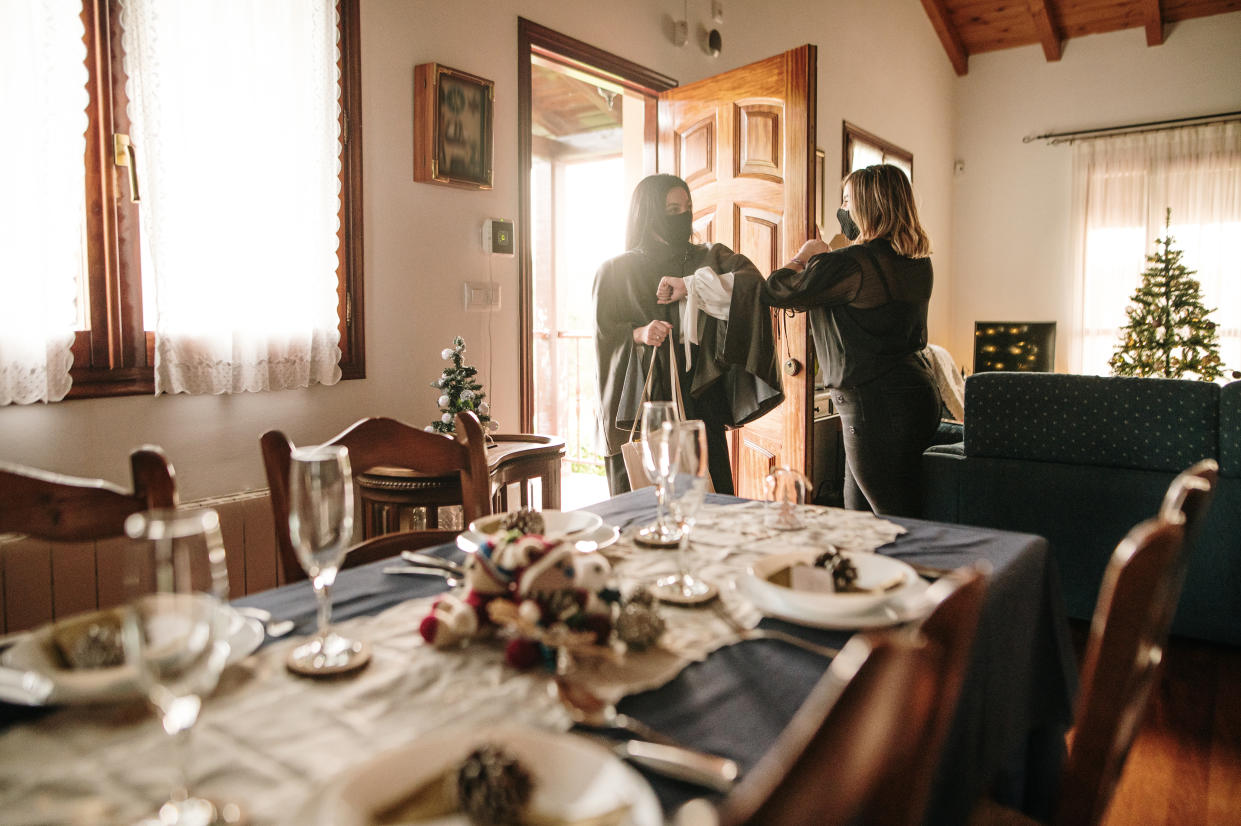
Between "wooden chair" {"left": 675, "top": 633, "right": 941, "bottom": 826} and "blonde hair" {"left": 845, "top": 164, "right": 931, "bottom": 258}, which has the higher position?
"blonde hair" {"left": 845, "top": 164, "right": 931, "bottom": 258}

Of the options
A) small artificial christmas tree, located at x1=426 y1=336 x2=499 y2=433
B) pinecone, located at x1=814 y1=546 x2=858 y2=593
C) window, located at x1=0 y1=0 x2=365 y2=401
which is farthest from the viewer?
small artificial christmas tree, located at x1=426 y1=336 x2=499 y2=433

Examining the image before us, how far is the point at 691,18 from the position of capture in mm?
3762

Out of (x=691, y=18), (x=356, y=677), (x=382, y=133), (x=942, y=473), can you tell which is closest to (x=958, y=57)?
(x=691, y=18)

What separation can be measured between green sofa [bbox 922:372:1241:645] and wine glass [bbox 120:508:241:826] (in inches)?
98.1

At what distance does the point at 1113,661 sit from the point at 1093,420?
215 cm

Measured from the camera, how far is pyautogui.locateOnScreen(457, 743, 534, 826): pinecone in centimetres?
53

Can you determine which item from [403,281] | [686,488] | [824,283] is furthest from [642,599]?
[403,281]

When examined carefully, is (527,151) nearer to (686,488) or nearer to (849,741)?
(686,488)

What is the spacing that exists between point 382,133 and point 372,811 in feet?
7.42

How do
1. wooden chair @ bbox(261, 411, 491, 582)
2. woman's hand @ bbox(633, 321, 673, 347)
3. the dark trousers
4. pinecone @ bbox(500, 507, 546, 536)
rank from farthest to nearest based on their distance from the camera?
woman's hand @ bbox(633, 321, 673, 347)
the dark trousers
wooden chair @ bbox(261, 411, 491, 582)
pinecone @ bbox(500, 507, 546, 536)

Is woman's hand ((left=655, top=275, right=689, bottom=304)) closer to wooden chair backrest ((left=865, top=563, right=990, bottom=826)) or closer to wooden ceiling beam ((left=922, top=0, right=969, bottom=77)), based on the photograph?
wooden chair backrest ((left=865, top=563, right=990, bottom=826))

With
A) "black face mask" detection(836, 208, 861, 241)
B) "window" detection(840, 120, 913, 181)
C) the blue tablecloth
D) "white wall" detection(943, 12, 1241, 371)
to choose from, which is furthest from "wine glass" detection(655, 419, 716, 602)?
Result: "white wall" detection(943, 12, 1241, 371)

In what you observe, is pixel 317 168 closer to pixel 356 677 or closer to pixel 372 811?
pixel 356 677

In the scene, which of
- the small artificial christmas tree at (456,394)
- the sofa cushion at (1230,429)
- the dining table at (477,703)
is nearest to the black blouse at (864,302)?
the sofa cushion at (1230,429)
